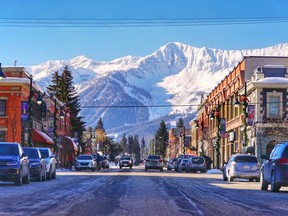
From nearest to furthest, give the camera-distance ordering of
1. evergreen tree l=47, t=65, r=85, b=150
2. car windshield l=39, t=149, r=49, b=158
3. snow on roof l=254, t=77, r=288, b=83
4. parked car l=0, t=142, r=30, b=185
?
parked car l=0, t=142, r=30, b=185 → car windshield l=39, t=149, r=49, b=158 → snow on roof l=254, t=77, r=288, b=83 → evergreen tree l=47, t=65, r=85, b=150

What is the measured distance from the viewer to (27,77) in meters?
67.8

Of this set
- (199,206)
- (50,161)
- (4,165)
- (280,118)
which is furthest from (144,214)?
(280,118)

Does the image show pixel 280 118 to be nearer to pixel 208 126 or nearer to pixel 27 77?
pixel 27 77

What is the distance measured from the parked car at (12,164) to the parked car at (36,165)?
10.4ft

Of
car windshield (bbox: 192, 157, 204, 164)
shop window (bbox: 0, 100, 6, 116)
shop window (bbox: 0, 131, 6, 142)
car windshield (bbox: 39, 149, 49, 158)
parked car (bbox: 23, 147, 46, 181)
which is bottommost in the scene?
car windshield (bbox: 192, 157, 204, 164)

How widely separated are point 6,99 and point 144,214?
51.8 m

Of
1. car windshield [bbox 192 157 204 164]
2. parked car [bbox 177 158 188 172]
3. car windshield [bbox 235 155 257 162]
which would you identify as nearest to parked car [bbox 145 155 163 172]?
parked car [bbox 177 158 188 172]

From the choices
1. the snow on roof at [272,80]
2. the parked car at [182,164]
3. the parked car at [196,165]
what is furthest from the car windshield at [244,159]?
the parked car at [182,164]

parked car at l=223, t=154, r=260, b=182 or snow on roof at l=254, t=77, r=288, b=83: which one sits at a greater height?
snow on roof at l=254, t=77, r=288, b=83

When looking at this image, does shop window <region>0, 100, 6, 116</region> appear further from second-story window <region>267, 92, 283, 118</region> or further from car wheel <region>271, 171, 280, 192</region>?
car wheel <region>271, 171, 280, 192</region>

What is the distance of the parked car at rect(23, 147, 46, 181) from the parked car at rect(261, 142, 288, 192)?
464 inches

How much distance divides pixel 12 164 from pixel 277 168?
35.4 ft

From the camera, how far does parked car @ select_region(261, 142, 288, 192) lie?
24.1 meters

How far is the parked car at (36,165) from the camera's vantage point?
31.9 m
